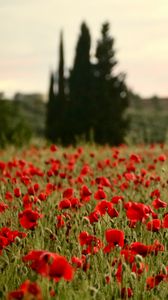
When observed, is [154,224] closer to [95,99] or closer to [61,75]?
[95,99]

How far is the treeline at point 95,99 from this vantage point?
25125 millimetres

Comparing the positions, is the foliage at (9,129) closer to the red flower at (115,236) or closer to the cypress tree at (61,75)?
the cypress tree at (61,75)

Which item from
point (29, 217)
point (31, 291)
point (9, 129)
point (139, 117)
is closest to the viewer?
point (31, 291)

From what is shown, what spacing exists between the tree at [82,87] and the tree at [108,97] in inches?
22.6

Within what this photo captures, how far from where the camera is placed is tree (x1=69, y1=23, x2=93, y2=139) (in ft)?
85.4

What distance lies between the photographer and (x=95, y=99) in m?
25.8

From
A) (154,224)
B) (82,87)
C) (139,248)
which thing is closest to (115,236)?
(139,248)

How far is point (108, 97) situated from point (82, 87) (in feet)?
8.02

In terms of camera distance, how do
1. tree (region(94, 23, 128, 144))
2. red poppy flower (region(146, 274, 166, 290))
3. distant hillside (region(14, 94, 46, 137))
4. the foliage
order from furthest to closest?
distant hillside (region(14, 94, 46, 137)) < tree (region(94, 23, 128, 144)) < the foliage < red poppy flower (region(146, 274, 166, 290))

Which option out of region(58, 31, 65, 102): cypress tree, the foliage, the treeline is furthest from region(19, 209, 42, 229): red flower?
region(58, 31, 65, 102): cypress tree

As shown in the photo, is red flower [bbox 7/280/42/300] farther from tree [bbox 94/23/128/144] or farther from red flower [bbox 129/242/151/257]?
tree [bbox 94/23/128/144]

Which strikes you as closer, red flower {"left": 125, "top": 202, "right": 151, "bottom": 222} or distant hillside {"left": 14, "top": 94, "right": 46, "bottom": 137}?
red flower {"left": 125, "top": 202, "right": 151, "bottom": 222}

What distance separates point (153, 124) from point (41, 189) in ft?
134

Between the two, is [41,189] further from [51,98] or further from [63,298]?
[51,98]
